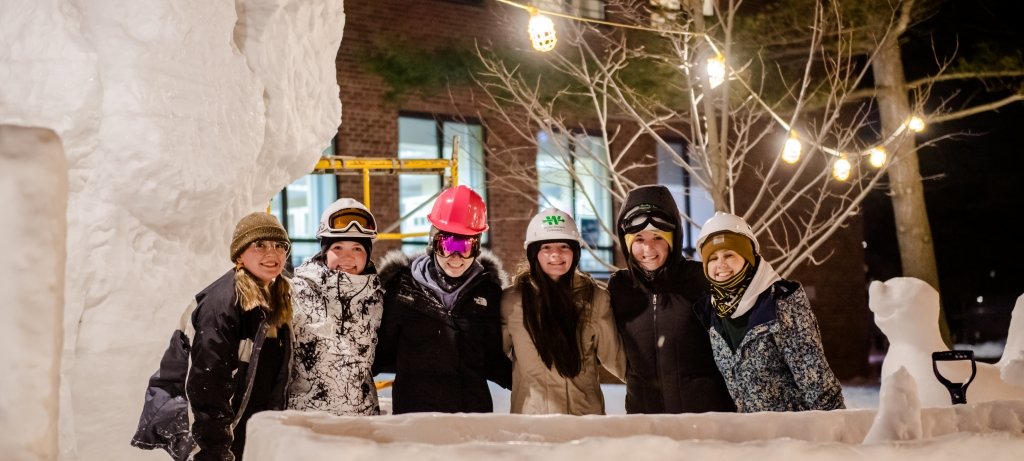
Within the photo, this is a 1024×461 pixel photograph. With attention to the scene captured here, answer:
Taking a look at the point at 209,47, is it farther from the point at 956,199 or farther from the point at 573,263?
the point at 956,199

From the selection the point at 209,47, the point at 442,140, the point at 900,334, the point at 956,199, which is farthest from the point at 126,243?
the point at 956,199

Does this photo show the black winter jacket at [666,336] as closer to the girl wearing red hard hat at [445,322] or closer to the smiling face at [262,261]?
the girl wearing red hard hat at [445,322]

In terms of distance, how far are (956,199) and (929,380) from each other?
85.3ft

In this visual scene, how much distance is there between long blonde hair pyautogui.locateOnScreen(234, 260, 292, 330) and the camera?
12.7 feet

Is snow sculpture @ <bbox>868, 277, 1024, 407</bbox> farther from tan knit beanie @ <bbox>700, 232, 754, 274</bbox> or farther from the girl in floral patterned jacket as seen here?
tan knit beanie @ <bbox>700, 232, 754, 274</bbox>

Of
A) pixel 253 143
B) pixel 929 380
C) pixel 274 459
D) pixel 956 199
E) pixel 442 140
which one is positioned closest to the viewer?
pixel 274 459

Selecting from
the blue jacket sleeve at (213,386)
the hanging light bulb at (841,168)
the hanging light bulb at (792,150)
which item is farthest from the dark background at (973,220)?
the blue jacket sleeve at (213,386)

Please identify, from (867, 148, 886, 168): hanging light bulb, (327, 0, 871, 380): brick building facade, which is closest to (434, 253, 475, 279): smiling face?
(867, 148, 886, 168): hanging light bulb

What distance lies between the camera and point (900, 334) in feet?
14.1

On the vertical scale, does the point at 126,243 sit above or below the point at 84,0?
below

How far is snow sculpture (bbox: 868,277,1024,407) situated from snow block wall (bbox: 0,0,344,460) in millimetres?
3649

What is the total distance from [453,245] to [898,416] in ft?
8.89

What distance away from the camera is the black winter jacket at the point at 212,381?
12.3 feet

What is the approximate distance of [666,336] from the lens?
414cm
